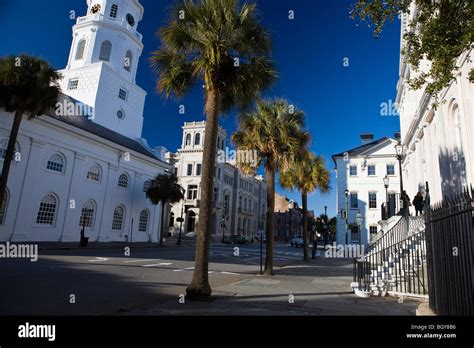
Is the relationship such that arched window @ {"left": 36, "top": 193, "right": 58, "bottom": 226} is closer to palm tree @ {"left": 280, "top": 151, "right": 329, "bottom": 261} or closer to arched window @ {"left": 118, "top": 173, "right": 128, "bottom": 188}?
arched window @ {"left": 118, "top": 173, "right": 128, "bottom": 188}

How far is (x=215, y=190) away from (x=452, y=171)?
Result: 5256 centimetres

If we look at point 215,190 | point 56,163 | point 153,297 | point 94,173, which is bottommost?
point 153,297

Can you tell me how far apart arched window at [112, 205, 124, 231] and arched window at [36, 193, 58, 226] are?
8084 mm

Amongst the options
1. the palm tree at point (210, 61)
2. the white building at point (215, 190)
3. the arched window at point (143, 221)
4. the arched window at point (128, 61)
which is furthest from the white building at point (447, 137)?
the arched window at point (128, 61)

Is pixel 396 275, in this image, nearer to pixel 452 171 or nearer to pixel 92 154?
pixel 452 171

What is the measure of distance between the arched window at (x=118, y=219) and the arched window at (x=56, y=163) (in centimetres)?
868

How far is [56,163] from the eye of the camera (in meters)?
30.2

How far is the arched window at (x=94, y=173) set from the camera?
1331 inches

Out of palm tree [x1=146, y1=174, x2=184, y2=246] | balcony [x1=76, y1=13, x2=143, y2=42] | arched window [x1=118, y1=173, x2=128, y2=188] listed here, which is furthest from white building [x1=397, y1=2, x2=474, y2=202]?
balcony [x1=76, y1=13, x2=143, y2=42]

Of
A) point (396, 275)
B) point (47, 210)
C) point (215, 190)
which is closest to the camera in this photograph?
point (396, 275)

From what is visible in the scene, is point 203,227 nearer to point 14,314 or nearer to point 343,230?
point 14,314

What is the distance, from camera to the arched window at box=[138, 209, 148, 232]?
137 ft

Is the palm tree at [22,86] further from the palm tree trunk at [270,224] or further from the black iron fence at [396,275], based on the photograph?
the black iron fence at [396,275]

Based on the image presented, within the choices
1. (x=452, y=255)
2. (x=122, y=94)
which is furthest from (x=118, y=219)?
(x=452, y=255)
